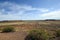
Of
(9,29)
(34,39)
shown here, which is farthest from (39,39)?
(9,29)

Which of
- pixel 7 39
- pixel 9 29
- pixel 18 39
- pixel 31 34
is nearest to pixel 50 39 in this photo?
pixel 31 34

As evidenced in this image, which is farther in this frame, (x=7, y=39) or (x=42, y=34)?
(x=7, y=39)

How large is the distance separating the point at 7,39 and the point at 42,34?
19.8ft

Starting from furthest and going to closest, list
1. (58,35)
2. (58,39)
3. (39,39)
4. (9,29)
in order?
(9,29)
(58,35)
(58,39)
(39,39)

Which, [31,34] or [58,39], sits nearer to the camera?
[31,34]

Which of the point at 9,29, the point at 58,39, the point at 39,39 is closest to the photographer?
the point at 39,39

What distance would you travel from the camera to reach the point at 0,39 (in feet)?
77.8

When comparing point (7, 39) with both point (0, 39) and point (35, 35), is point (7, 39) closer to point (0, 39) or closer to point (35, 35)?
point (0, 39)

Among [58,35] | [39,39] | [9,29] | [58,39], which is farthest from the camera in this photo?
[9,29]

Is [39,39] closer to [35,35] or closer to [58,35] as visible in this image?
[35,35]

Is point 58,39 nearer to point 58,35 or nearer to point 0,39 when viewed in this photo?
point 58,35

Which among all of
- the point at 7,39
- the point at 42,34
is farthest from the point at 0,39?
the point at 42,34

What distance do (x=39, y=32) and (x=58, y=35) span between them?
22.5 ft

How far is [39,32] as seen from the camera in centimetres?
2059
